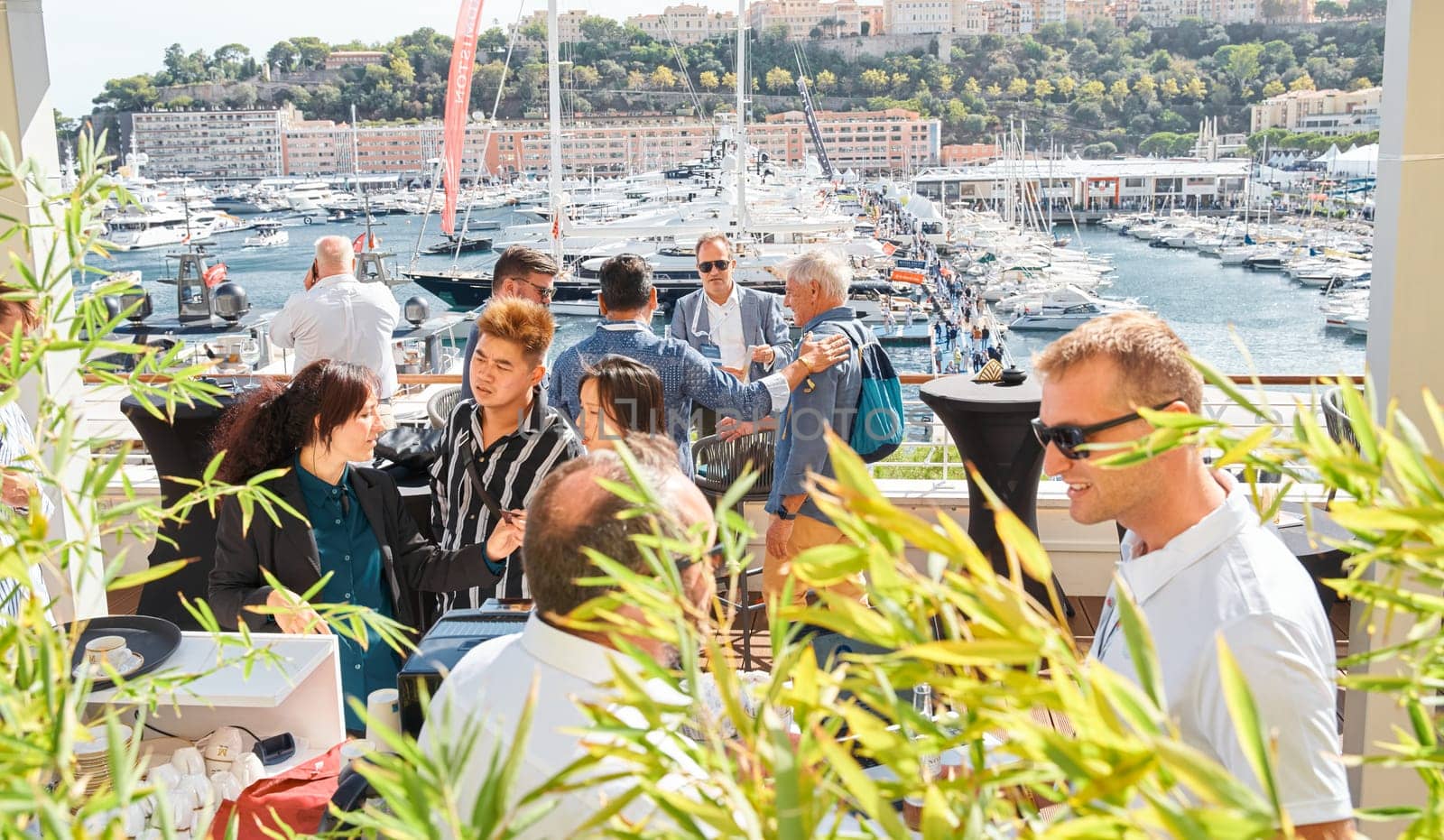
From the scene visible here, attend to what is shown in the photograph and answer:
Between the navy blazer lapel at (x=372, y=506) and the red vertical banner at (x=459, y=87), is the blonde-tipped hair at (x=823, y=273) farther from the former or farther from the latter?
the red vertical banner at (x=459, y=87)

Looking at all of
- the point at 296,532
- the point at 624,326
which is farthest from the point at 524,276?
the point at 296,532

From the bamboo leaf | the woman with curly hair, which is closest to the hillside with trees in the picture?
the woman with curly hair

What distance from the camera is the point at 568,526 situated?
3.74 feet

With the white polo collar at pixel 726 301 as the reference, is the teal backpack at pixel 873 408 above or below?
below

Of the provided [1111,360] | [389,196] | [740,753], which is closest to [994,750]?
[740,753]

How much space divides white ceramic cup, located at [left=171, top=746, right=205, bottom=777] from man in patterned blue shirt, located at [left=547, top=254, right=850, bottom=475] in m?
1.48

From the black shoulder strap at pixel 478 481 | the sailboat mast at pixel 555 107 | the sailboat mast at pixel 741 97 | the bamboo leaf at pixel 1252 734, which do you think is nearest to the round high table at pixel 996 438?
the black shoulder strap at pixel 478 481

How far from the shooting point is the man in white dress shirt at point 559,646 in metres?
1.03

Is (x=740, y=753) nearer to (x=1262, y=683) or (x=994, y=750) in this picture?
(x=994, y=750)

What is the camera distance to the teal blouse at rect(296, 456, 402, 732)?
7.48ft

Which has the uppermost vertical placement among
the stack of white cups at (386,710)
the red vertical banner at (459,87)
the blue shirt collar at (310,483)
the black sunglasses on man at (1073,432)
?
the red vertical banner at (459,87)

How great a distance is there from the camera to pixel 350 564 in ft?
7.63

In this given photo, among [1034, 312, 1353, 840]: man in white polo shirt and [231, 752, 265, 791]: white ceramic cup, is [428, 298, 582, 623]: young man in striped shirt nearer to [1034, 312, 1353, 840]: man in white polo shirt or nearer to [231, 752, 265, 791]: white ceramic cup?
[231, 752, 265, 791]: white ceramic cup

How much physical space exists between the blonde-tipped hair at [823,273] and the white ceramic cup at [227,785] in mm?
2079
